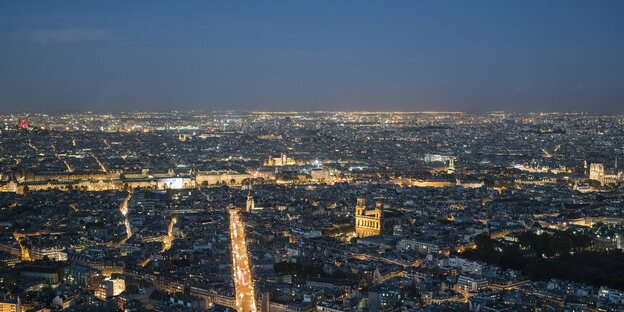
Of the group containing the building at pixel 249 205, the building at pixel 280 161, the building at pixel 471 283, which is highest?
the building at pixel 471 283

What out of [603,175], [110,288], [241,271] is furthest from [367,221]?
[603,175]

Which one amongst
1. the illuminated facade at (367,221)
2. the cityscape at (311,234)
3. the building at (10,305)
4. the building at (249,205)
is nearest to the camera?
the building at (10,305)

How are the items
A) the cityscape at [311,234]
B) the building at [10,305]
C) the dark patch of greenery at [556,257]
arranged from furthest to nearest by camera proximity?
the dark patch of greenery at [556,257]
the cityscape at [311,234]
the building at [10,305]

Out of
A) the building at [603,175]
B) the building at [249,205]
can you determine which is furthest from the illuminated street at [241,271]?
the building at [603,175]

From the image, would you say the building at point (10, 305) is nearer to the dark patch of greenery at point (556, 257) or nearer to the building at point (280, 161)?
the dark patch of greenery at point (556, 257)

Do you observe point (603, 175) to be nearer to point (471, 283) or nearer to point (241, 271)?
point (471, 283)

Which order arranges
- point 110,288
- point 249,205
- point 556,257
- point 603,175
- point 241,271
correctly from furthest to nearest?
point 603,175
point 249,205
point 556,257
point 241,271
point 110,288

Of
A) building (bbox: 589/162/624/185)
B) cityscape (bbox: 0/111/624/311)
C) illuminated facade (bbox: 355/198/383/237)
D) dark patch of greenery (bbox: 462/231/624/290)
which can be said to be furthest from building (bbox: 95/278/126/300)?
building (bbox: 589/162/624/185)
